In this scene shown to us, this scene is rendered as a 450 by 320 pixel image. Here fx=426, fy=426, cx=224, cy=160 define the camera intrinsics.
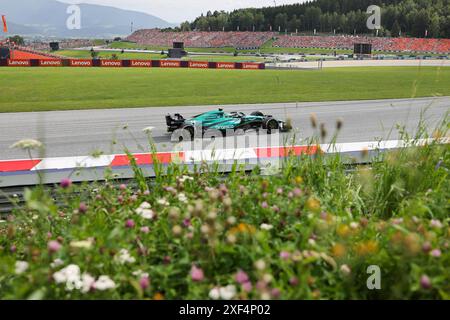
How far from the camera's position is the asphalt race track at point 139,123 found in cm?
1177

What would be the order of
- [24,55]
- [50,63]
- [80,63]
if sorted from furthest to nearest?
[24,55]
[80,63]
[50,63]

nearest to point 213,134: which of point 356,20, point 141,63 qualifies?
point 141,63

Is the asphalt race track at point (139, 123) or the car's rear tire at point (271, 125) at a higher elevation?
the car's rear tire at point (271, 125)

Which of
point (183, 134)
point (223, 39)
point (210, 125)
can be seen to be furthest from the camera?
point (223, 39)

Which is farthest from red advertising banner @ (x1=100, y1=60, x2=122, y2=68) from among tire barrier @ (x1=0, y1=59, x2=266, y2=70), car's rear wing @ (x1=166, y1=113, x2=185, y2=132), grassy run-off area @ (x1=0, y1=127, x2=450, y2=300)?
grassy run-off area @ (x1=0, y1=127, x2=450, y2=300)

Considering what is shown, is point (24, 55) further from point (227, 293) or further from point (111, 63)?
point (227, 293)

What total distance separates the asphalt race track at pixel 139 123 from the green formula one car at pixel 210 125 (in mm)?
560

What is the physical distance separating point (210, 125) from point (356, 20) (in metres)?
157

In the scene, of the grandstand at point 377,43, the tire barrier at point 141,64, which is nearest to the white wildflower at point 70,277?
the tire barrier at point 141,64

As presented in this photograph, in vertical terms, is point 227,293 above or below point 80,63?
below

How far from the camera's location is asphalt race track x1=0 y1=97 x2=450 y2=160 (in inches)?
463

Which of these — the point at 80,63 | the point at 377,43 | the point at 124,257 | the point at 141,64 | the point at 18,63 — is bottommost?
the point at 124,257

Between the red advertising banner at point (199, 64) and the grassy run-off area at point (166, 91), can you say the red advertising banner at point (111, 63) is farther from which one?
the grassy run-off area at point (166, 91)

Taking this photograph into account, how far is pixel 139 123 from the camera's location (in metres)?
15.3
